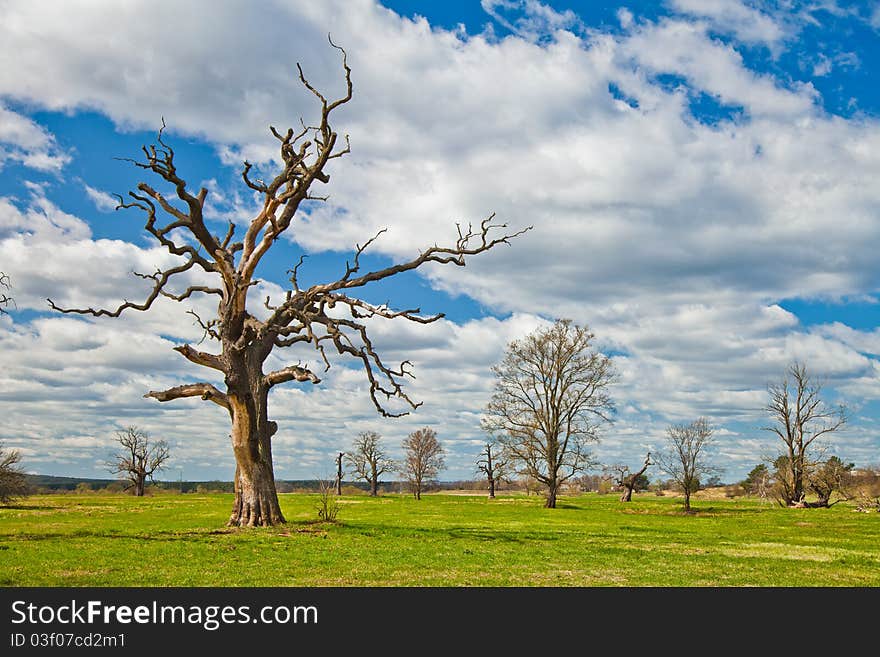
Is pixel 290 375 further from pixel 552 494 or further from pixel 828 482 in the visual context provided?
pixel 828 482

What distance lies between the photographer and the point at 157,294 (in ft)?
93.9

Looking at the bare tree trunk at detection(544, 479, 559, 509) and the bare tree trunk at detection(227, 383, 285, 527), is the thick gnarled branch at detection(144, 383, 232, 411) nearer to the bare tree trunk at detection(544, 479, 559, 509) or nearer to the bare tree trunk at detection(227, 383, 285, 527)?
the bare tree trunk at detection(227, 383, 285, 527)

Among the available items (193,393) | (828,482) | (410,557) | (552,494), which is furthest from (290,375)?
(828,482)

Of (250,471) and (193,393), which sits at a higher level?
(193,393)

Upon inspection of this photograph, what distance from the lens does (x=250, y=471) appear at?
27.0 meters

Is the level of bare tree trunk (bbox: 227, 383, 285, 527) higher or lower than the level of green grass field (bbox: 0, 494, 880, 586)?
higher

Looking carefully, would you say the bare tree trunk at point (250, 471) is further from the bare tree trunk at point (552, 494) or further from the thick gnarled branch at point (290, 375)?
the bare tree trunk at point (552, 494)

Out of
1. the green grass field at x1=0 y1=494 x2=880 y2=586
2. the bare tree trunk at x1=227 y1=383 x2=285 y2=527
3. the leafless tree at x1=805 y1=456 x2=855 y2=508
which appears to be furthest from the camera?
the leafless tree at x1=805 y1=456 x2=855 y2=508

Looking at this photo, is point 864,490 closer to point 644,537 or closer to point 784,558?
point 644,537

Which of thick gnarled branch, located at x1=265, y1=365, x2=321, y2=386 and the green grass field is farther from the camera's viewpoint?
thick gnarled branch, located at x1=265, y1=365, x2=321, y2=386

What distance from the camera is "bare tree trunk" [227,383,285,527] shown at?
2680 centimetres

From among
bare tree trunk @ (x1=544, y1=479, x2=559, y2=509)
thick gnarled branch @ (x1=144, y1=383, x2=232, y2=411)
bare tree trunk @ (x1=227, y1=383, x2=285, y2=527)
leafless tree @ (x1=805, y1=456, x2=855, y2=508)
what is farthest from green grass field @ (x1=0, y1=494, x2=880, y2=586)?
leafless tree @ (x1=805, y1=456, x2=855, y2=508)
